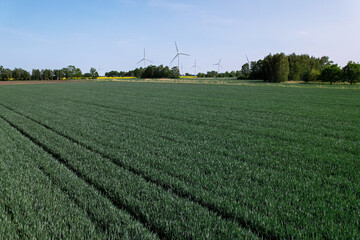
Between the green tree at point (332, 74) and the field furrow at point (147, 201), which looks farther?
the green tree at point (332, 74)

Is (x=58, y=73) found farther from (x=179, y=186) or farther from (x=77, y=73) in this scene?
(x=179, y=186)

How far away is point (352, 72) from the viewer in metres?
58.5

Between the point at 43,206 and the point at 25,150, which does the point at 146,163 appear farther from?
the point at 25,150

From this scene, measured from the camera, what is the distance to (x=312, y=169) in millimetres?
5551

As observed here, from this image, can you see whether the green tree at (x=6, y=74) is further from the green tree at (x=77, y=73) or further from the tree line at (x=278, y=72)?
the green tree at (x=77, y=73)

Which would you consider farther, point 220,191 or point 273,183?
point 273,183

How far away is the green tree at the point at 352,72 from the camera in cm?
5784

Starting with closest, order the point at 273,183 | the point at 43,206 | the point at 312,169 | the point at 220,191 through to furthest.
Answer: the point at 43,206, the point at 220,191, the point at 273,183, the point at 312,169

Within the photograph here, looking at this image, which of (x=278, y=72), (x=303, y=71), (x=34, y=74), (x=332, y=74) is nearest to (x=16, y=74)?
(x=34, y=74)

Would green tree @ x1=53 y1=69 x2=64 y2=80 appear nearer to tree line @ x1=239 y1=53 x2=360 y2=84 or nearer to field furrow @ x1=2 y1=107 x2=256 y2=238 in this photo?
tree line @ x1=239 y1=53 x2=360 y2=84

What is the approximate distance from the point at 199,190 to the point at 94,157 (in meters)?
3.50

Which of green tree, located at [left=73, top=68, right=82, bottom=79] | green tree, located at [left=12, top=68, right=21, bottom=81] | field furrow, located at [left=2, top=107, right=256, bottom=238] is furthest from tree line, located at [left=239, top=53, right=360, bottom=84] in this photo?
green tree, located at [left=12, top=68, right=21, bottom=81]

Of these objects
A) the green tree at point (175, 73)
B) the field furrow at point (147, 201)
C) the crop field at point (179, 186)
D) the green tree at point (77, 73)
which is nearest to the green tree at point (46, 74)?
the green tree at point (77, 73)

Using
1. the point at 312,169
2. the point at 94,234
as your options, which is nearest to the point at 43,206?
the point at 94,234
